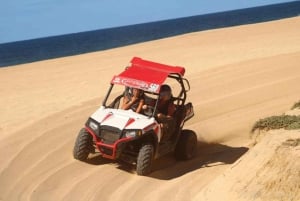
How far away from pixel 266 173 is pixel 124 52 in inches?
929

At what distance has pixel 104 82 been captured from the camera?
18.8 metres

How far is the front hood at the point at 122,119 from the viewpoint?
30.8 ft

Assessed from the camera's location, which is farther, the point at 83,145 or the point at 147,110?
the point at 147,110

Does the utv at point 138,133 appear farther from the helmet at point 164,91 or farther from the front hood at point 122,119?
the helmet at point 164,91

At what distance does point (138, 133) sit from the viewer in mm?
9211

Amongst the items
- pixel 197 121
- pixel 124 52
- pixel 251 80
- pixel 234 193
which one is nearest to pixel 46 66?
pixel 124 52

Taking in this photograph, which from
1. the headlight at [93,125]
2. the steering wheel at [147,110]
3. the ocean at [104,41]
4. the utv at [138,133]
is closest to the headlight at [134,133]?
the utv at [138,133]

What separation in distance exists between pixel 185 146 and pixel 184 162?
11.2 inches

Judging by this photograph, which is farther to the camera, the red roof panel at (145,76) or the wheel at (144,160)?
the red roof panel at (145,76)

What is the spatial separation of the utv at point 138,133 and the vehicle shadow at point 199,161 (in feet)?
0.64

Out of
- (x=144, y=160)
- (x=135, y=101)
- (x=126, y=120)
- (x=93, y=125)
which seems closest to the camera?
(x=144, y=160)

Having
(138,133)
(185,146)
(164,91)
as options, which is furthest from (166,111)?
(138,133)

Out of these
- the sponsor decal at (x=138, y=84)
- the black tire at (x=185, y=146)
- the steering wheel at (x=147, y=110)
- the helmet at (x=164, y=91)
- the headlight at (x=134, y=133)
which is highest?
the sponsor decal at (x=138, y=84)

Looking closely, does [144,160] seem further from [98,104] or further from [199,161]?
[98,104]
